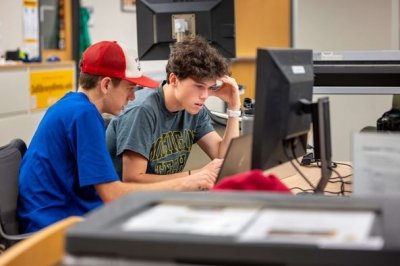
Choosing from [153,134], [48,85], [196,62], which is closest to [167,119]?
[153,134]

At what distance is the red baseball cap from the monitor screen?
0.68 m

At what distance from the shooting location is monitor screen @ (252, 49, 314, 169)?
1.62m

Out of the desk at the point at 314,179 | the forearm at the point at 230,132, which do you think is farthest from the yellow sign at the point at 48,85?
the desk at the point at 314,179

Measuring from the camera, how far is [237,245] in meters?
0.94

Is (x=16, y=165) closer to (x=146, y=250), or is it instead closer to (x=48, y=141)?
(x=48, y=141)

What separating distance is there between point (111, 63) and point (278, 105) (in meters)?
0.81

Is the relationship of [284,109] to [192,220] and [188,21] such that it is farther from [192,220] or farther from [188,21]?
[188,21]

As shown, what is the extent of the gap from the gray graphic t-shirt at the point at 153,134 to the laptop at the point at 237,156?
0.61m

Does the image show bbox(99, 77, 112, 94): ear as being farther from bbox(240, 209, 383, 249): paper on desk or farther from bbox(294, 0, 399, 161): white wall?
bbox(294, 0, 399, 161): white wall

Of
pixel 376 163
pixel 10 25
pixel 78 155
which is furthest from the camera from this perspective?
pixel 10 25

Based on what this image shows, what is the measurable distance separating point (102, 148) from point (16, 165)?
0.40m

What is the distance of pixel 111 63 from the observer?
2.27 metres

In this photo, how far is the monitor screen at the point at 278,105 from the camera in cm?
162

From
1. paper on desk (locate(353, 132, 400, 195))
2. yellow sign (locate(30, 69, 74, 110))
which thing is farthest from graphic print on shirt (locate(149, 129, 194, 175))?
yellow sign (locate(30, 69, 74, 110))
